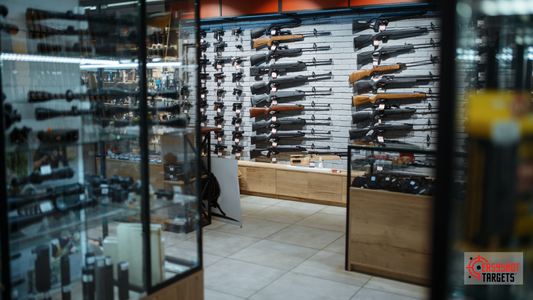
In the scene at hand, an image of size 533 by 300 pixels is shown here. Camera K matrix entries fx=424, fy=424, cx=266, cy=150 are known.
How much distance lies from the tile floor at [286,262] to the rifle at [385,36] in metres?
2.40

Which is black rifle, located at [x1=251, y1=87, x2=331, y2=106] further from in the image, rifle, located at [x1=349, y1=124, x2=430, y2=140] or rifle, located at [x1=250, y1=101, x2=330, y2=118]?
rifle, located at [x1=349, y1=124, x2=430, y2=140]

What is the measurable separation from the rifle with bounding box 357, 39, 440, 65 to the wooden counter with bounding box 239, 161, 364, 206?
163 cm

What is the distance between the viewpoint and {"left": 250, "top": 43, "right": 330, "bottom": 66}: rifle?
6494 mm

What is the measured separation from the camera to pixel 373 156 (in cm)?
350

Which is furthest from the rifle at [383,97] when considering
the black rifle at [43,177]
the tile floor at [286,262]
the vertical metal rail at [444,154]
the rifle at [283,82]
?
the vertical metal rail at [444,154]

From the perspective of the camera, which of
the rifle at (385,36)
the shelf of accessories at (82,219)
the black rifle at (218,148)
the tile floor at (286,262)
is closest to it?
the shelf of accessories at (82,219)

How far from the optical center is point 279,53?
6.64 m

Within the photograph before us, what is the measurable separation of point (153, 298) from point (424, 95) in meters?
4.65

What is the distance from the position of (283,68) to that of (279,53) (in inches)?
9.8

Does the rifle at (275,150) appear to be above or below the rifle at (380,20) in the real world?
below

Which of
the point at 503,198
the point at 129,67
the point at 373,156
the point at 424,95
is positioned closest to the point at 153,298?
the point at 129,67

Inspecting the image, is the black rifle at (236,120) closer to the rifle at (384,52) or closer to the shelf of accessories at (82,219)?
the rifle at (384,52)

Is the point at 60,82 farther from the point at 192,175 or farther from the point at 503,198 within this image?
the point at 503,198

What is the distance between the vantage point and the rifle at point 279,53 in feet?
21.3
